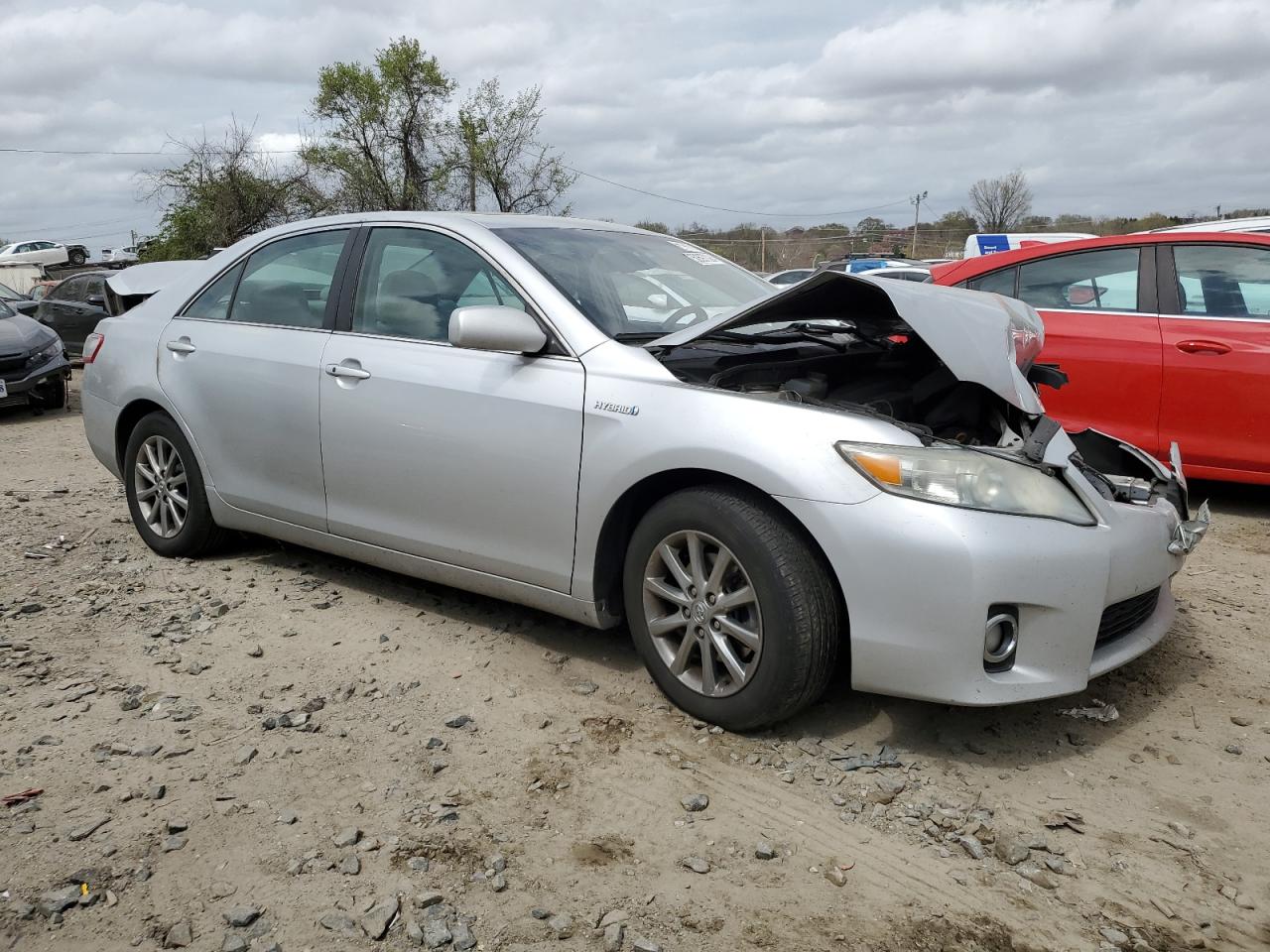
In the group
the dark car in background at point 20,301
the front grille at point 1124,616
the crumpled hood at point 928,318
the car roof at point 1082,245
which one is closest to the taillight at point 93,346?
the crumpled hood at point 928,318

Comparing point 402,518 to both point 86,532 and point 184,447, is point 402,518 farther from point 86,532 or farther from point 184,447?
point 86,532

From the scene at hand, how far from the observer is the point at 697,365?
362 cm

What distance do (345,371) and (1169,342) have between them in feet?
14.4

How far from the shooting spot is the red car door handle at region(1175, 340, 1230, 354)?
18.5ft

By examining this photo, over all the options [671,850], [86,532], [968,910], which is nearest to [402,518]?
[671,850]

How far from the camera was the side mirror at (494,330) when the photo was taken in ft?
11.5

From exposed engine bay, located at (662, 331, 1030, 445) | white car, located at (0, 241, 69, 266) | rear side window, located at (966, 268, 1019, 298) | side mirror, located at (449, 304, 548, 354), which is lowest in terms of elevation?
white car, located at (0, 241, 69, 266)

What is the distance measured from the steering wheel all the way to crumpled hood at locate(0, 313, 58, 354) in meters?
9.57

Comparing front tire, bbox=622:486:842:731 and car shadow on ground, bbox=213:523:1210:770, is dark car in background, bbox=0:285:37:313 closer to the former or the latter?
car shadow on ground, bbox=213:523:1210:770

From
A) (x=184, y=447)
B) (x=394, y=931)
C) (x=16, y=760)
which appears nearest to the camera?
(x=394, y=931)

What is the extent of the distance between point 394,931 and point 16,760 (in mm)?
1584

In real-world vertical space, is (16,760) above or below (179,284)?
below

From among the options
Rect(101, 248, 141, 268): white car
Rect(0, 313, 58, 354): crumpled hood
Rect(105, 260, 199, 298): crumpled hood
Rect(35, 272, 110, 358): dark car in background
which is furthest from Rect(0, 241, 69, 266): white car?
Rect(105, 260, 199, 298): crumpled hood

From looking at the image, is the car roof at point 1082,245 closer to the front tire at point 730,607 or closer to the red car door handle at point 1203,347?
the red car door handle at point 1203,347
